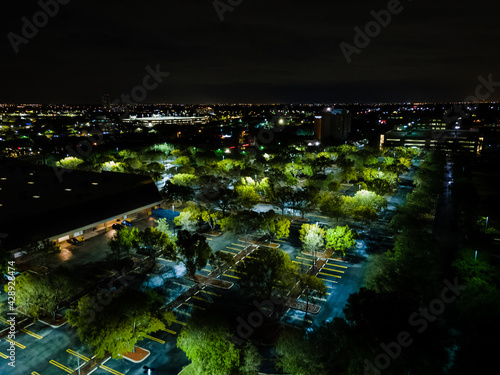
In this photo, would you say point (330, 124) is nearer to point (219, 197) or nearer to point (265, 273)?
point (219, 197)

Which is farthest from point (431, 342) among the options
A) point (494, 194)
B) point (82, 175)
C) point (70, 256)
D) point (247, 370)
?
point (494, 194)

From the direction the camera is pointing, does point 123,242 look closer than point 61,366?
No

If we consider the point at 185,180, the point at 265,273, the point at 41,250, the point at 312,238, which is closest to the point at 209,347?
the point at 265,273

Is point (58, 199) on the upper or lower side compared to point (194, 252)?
upper

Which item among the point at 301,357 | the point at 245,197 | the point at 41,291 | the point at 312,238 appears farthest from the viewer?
the point at 245,197

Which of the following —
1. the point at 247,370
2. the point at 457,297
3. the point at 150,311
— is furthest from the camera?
the point at 457,297

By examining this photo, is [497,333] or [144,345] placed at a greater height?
[497,333]

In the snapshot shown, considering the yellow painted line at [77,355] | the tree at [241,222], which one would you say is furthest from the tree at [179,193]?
the yellow painted line at [77,355]

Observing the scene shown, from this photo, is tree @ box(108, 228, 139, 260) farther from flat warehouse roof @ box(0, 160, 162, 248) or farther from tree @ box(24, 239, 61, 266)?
flat warehouse roof @ box(0, 160, 162, 248)

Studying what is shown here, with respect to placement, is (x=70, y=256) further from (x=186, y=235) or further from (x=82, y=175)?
(x=82, y=175)
